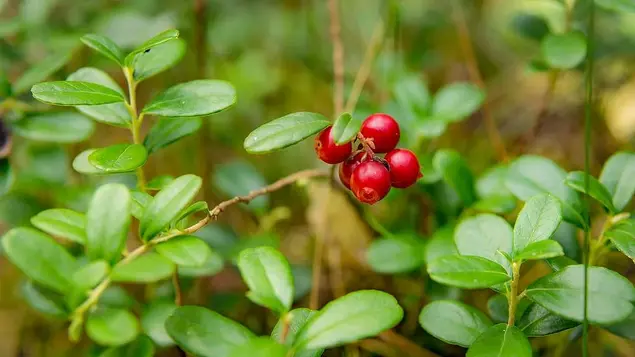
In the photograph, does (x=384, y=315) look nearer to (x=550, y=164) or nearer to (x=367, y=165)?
(x=367, y=165)

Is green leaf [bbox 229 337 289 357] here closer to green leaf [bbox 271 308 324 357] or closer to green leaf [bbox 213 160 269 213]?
green leaf [bbox 271 308 324 357]

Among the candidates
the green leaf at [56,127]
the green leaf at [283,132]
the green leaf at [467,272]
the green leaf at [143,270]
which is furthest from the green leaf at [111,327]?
the green leaf at [56,127]

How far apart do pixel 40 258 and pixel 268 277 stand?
30 centimetres

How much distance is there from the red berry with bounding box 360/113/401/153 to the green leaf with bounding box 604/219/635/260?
36cm

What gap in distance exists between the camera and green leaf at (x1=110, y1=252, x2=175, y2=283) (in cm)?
86

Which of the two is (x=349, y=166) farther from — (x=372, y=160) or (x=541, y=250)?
(x=541, y=250)

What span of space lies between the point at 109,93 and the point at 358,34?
1719 mm

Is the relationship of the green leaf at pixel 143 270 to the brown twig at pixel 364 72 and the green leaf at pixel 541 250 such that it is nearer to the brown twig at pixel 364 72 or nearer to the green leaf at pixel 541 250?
the green leaf at pixel 541 250

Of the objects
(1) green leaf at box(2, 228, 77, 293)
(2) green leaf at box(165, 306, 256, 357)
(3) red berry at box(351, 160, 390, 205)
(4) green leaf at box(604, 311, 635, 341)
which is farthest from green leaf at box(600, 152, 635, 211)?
(1) green leaf at box(2, 228, 77, 293)

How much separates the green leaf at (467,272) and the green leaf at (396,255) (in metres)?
0.35

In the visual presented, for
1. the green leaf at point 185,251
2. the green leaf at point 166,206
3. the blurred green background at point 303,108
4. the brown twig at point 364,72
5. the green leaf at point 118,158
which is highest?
the green leaf at point 118,158

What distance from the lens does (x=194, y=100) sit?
1.02m

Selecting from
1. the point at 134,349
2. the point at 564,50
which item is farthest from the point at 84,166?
the point at 564,50

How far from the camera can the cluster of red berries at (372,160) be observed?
3.09 feet
